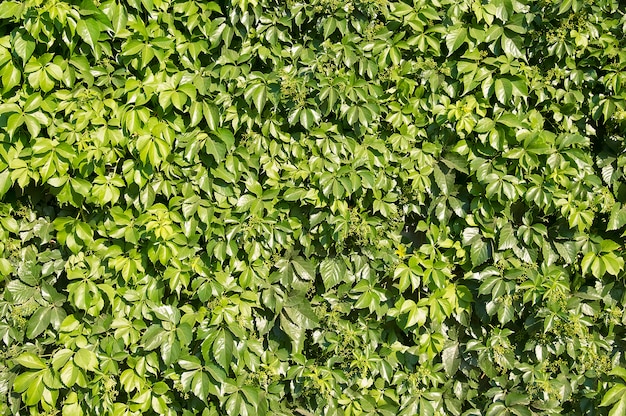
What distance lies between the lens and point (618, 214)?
2342 mm

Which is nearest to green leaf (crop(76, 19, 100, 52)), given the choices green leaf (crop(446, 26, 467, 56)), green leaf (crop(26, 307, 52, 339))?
green leaf (crop(26, 307, 52, 339))

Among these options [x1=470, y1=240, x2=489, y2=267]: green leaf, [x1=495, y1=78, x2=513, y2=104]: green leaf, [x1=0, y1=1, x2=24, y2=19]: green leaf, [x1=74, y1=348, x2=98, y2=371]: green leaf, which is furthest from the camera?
[x1=470, y1=240, x2=489, y2=267]: green leaf

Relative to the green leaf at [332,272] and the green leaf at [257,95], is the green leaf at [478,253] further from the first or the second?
the green leaf at [257,95]

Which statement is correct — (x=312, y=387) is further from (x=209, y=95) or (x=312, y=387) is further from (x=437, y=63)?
(x=437, y=63)

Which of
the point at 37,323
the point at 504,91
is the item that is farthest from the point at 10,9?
the point at 504,91

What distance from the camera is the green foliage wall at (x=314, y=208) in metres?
2.17

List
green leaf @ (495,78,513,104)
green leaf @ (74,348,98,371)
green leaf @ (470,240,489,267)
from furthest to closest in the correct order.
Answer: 1. green leaf @ (470,240,489,267)
2. green leaf @ (495,78,513,104)
3. green leaf @ (74,348,98,371)

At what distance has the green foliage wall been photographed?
85.4 inches

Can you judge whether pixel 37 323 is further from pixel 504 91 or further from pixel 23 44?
pixel 504 91

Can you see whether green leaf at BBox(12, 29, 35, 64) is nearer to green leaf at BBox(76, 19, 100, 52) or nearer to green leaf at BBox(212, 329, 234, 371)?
green leaf at BBox(76, 19, 100, 52)

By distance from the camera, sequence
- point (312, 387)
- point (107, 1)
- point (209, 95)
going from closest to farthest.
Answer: point (107, 1)
point (209, 95)
point (312, 387)

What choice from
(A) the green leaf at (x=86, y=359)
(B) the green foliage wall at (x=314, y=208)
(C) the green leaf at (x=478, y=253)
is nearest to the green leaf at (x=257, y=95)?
(B) the green foliage wall at (x=314, y=208)

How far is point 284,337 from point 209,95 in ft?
3.49

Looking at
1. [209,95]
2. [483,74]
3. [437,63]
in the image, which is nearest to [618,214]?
[483,74]
